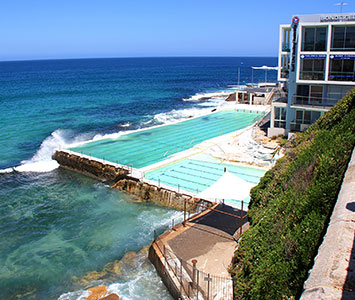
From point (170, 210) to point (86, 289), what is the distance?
752 cm

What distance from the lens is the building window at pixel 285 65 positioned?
30266 mm

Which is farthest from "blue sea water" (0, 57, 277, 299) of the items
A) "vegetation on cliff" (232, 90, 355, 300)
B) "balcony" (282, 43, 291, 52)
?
"balcony" (282, 43, 291, 52)

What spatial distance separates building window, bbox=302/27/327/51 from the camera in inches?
962

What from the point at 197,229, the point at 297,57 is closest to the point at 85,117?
the point at 297,57

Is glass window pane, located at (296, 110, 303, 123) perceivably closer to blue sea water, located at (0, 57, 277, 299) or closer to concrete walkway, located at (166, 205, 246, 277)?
concrete walkway, located at (166, 205, 246, 277)

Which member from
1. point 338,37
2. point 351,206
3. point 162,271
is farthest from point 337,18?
point 351,206

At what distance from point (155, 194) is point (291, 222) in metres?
12.8

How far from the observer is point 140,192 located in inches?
876

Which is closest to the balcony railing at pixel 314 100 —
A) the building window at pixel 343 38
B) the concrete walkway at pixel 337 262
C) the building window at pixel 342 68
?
the building window at pixel 342 68

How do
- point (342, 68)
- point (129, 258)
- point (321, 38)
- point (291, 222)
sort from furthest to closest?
point (321, 38) → point (342, 68) → point (129, 258) → point (291, 222)

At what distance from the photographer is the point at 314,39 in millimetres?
→ 24688

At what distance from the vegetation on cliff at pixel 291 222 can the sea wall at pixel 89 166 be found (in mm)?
13071

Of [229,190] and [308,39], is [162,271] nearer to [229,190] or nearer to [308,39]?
[229,190]

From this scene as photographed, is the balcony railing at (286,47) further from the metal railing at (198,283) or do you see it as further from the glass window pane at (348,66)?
the metal railing at (198,283)
